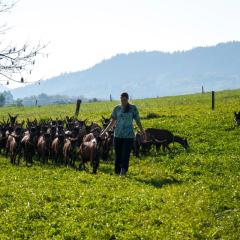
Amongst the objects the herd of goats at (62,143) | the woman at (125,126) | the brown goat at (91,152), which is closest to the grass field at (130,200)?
the brown goat at (91,152)

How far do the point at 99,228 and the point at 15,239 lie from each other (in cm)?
184

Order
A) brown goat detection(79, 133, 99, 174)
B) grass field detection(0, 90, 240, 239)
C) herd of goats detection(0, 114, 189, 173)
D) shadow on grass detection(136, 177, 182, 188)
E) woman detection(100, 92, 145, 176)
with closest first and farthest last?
1. grass field detection(0, 90, 240, 239)
2. shadow on grass detection(136, 177, 182, 188)
3. woman detection(100, 92, 145, 176)
4. brown goat detection(79, 133, 99, 174)
5. herd of goats detection(0, 114, 189, 173)

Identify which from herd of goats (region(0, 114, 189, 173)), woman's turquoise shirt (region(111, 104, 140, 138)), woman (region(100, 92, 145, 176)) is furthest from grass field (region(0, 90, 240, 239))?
woman's turquoise shirt (region(111, 104, 140, 138))

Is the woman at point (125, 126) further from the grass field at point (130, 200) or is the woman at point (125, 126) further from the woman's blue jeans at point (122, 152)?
the grass field at point (130, 200)

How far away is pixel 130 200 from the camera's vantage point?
14.1 m

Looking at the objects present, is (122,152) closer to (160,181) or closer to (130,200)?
(160,181)

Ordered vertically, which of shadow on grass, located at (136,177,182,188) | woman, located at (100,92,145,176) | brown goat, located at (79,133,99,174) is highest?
woman, located at (100,92,145,176)

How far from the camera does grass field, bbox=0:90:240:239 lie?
39.0 ft

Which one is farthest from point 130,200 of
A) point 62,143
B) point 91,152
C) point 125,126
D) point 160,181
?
point 62,143

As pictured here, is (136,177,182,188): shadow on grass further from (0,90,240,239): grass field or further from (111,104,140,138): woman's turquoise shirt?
(111,104,140,138): woman's turquoise shirt

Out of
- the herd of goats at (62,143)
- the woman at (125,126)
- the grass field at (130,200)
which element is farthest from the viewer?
the herd of goats at (62,143)

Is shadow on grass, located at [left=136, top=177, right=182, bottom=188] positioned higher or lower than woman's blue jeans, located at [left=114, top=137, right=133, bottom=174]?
lower

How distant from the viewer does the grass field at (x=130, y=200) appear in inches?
468

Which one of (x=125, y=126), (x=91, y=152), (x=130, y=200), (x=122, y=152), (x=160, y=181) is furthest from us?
(x=91, y=152)
